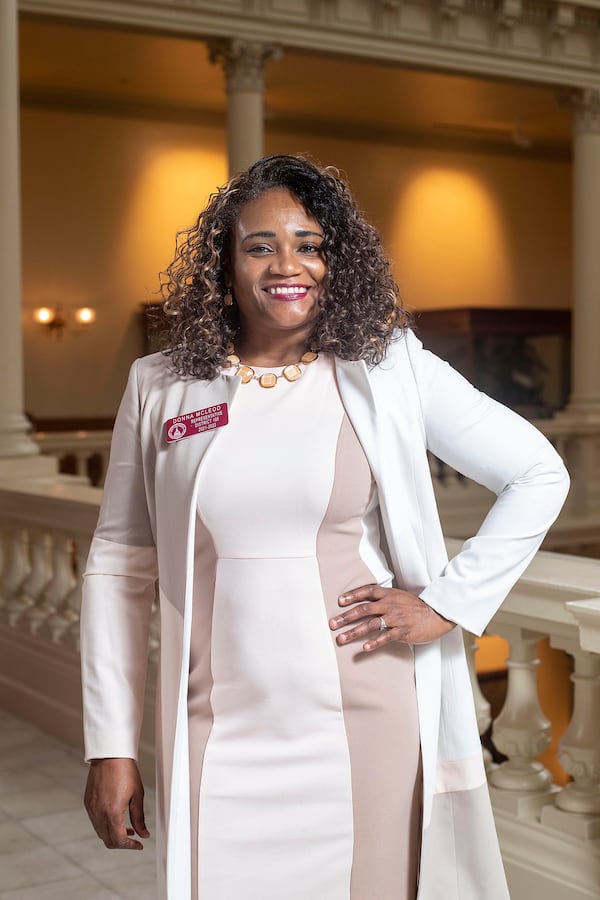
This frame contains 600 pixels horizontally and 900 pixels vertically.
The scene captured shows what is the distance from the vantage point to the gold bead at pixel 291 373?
1.91 m

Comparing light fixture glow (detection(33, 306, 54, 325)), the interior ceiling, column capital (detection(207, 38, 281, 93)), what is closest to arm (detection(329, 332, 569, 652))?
column capital (detection(207, 38, 281, 93))

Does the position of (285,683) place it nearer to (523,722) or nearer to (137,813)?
(137,813)

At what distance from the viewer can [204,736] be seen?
1854 mm

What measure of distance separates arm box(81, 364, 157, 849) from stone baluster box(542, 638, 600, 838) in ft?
4.14

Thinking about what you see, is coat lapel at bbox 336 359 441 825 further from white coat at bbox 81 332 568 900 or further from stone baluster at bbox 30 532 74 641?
stone baluster at bbox 30 532 74 641

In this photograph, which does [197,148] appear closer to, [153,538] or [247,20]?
[247,20]

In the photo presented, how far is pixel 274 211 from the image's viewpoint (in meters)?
1.89

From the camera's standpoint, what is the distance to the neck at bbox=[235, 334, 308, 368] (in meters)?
1.95

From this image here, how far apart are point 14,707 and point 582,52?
416 inches

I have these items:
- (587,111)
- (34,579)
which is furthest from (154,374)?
(587,111)

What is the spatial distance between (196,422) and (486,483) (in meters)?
0.47

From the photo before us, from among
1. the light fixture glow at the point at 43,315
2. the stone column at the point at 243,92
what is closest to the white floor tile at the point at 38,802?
the stone column at the point at 243,92

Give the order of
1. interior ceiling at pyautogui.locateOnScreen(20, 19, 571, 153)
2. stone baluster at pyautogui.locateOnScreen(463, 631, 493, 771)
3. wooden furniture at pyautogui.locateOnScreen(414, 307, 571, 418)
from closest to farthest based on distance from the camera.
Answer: stone baluster at pyautogui.locateOnScreen(463, 631, 493, 771)
interior ceiling at pyautogui.locateOnScreen(20, 19, 571, 153)
wooden furniture at pyautogui.locateOnScreen(414, 307, 571, 418)

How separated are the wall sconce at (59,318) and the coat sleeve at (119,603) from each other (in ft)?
43.5
